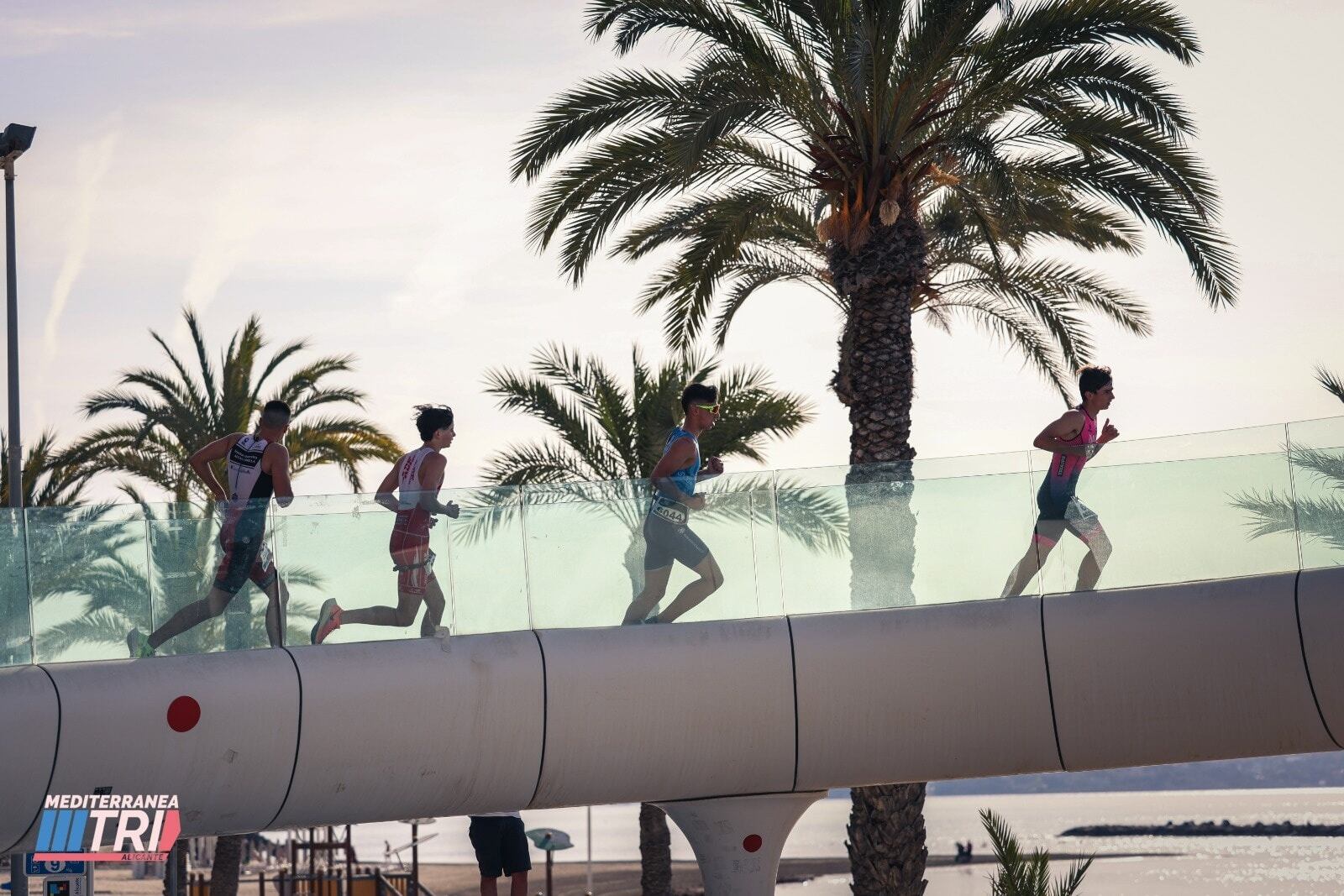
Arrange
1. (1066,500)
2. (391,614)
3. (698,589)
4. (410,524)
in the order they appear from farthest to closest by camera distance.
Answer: (698,589), (1066,500), (391,614), (410,524)

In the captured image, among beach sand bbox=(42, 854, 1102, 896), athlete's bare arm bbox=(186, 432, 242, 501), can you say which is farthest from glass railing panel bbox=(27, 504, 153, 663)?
beach sand bbox=(42, 854, 1102, 896)

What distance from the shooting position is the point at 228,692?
10969mm

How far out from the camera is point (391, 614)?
37.7 feet

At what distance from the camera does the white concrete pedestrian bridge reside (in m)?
11.3

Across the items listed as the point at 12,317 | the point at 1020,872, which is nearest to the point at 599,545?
the point at 1020,872

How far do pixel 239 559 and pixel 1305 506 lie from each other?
7.81 m

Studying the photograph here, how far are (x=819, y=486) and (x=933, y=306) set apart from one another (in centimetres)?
822

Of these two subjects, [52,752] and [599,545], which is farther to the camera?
[599,545]

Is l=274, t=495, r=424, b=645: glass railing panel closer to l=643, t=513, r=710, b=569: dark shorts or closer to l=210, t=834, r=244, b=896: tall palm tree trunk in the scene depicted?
l=643, t=513, r=710, b=569: dark shorts

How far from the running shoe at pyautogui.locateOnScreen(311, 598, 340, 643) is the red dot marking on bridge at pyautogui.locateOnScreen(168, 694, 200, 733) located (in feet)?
3.13

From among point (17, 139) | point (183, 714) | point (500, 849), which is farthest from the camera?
point (17, 139)

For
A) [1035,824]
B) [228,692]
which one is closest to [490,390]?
[228,692]

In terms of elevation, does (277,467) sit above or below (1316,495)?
above

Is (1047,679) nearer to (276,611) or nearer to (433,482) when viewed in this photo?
(433,482)
